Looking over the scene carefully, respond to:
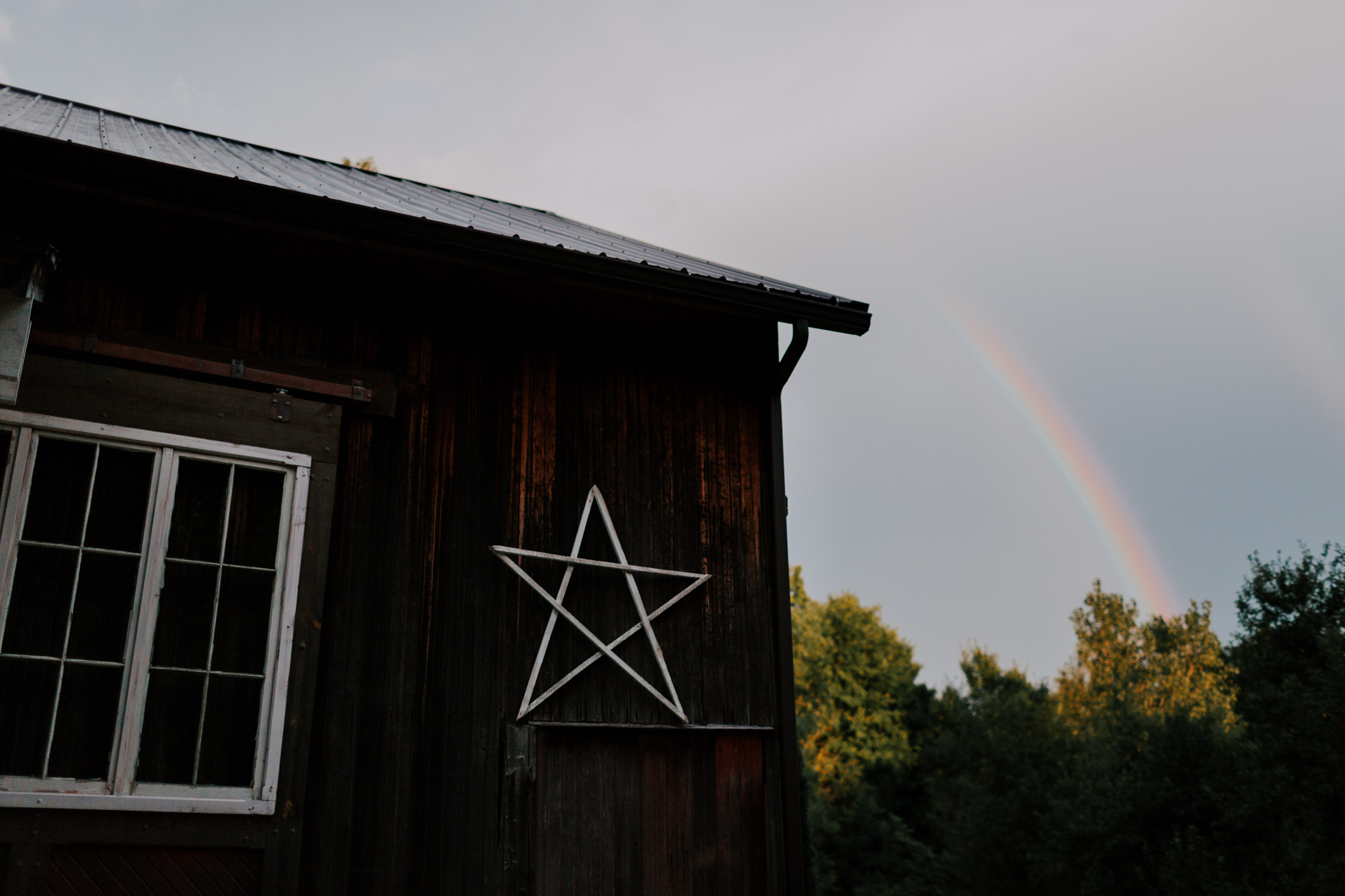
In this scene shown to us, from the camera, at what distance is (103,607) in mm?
4539

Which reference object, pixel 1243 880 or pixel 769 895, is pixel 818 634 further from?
pixel 769 895

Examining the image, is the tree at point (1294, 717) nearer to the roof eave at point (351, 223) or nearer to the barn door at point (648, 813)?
the barn door at point (648, 813)

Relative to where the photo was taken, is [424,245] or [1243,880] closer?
[424,245]

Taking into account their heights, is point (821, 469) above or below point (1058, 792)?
above

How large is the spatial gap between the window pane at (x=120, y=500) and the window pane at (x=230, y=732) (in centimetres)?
79

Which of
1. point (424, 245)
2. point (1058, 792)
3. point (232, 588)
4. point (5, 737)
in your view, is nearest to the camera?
point (5, 737)

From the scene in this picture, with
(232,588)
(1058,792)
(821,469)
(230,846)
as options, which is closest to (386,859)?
(230,846)

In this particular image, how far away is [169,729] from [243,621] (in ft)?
1.84

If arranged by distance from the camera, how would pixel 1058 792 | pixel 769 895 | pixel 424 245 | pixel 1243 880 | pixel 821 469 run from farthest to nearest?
pixel 821 469 → pixel 1058 792 → pixel 1243 880 → pixel 769 895 → pixel 424 245

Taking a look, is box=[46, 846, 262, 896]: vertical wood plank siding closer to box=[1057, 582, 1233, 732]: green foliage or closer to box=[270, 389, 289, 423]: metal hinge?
box=[270, 389, 289, 423]: metal hinge

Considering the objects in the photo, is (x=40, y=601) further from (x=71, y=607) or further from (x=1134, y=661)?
(x=1134, y=661)

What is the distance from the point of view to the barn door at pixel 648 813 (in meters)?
5.32

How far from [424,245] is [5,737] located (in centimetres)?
295

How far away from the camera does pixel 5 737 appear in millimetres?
4277
